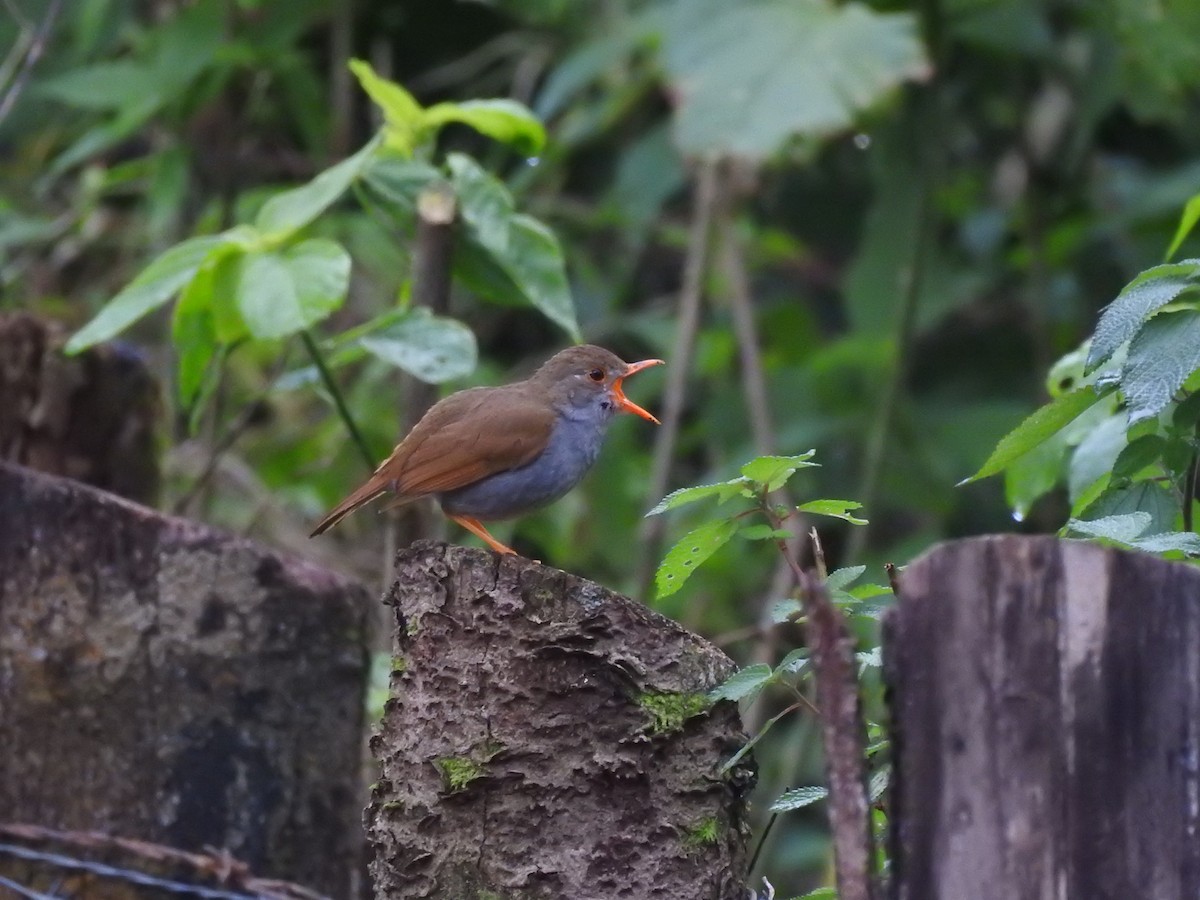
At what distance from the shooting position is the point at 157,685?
10.5 ft

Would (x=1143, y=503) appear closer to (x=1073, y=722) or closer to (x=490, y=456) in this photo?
(x=1073, y=722)

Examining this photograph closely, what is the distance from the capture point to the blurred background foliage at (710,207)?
19.1ft

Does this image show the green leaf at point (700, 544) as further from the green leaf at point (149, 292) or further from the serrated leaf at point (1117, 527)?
the green leaf at point (149, 292)

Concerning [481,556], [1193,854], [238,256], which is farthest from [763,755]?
[1193,854]

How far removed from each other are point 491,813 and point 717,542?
0.53 metres

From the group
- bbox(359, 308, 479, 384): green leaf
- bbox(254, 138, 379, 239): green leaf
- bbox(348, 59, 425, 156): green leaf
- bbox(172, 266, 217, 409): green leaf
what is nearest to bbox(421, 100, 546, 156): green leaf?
bbox(348, 59, 425, 156): green leaf

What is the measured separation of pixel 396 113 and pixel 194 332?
0.76m

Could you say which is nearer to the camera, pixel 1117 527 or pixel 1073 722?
pixel 1073 722

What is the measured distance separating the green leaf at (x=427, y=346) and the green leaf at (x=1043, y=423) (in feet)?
5.07

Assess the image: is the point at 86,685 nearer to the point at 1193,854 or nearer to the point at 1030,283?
the point at 1193,854

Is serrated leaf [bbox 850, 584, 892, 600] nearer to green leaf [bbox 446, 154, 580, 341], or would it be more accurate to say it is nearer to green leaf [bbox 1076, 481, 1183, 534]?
green leaf [bbox 1076, 481, 1183, 534]

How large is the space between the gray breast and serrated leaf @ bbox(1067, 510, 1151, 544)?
211 cm

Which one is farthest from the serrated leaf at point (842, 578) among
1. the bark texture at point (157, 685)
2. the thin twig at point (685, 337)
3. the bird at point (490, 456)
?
the thin twig at point (685, 337)

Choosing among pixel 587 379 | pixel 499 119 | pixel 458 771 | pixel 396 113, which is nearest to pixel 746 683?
pixel 458 771
